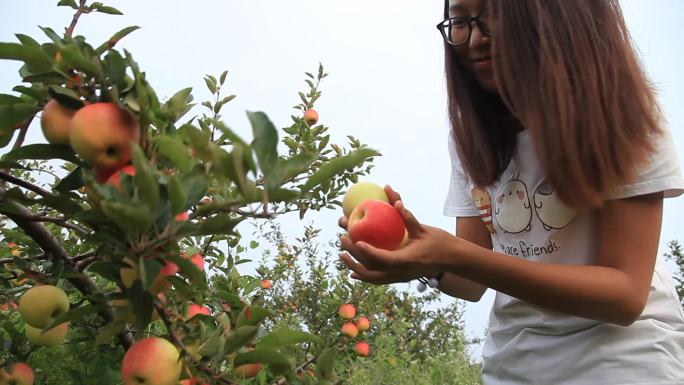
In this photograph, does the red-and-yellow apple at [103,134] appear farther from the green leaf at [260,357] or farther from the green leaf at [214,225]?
the green leaf at [260,357]

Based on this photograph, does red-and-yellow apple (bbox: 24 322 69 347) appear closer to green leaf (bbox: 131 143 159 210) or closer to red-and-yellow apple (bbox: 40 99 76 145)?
red-and-yellow apple (bbox: 40 99 76 145)

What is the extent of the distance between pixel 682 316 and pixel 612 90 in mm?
559

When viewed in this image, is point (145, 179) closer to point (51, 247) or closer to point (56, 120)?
point (56, 120)

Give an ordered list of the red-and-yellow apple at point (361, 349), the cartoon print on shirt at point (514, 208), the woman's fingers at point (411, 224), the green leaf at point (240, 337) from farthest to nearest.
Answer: the red-and-yellow apple at point (361, 349) < the cartoon print on shirt at point (514, 208) < the woman's fingers at point (411, 224) < the green leaf at point (240, 337)

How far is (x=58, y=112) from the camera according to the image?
3.02ft

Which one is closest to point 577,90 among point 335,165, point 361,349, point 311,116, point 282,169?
point 335,165

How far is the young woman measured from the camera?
47.9 inches

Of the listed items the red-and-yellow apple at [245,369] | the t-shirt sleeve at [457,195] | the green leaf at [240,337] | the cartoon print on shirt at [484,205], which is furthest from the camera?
the t-shirt sleeve at [457,195]

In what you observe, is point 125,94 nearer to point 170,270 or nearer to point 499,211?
point 170,270

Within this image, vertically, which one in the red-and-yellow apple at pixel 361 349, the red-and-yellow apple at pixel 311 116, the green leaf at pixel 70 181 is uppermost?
the red-and-yellow apple at pixel 311 116

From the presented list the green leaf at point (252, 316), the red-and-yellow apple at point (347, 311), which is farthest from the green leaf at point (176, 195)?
the red-and-yellow apple at point (347, 311)

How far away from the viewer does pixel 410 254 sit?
1.11 meters

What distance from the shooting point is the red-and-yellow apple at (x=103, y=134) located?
84 centimetres

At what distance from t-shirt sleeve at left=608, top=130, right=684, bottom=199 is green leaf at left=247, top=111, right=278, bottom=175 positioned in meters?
0.83
